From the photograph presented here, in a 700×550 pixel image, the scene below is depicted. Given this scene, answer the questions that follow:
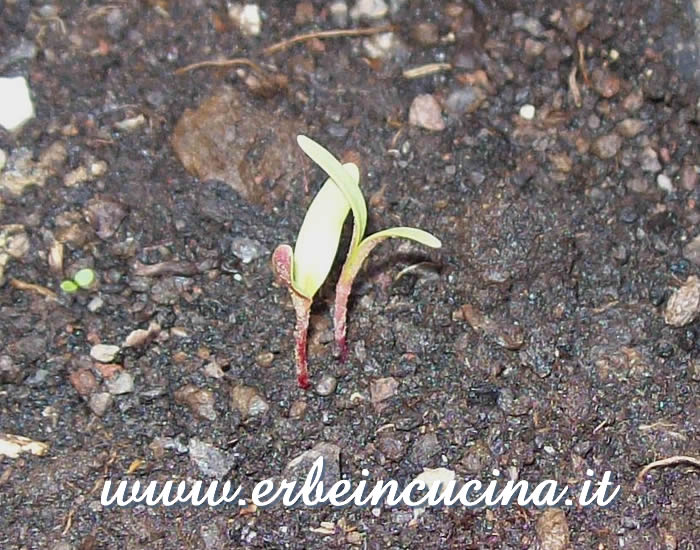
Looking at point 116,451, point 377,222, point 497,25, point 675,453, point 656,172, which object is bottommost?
point 116,451

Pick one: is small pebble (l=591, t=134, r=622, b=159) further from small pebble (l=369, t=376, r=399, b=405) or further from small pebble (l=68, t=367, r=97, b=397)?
small pebble (l=68, t=367, r=97, b=397)

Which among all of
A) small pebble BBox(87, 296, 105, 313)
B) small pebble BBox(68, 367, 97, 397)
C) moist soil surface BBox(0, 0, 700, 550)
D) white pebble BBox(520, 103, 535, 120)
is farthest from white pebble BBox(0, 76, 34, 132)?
white pebble BBox(520, 103, 535, 120)

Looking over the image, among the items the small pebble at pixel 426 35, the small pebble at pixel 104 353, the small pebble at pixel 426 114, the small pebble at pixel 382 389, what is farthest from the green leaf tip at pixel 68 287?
the small pebble at pixel 426 35

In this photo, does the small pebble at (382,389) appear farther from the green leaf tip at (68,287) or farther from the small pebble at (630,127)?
the small pebble at (630,127)

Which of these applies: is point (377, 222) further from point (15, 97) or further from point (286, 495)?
point (15, 97)

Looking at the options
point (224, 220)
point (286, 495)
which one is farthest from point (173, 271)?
point (286, 495)

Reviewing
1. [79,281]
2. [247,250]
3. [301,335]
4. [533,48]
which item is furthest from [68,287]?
[533,48]

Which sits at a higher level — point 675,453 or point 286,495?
point 675,453

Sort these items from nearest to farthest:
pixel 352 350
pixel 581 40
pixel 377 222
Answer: pixel 352 350 → pixel 377 222 → pixel 581 40

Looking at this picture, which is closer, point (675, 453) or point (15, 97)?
point (675, 453)
